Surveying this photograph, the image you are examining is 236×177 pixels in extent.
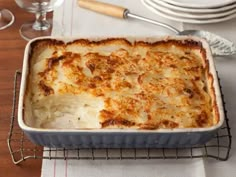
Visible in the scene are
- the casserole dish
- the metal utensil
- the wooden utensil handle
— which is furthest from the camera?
the wooden utensil handle

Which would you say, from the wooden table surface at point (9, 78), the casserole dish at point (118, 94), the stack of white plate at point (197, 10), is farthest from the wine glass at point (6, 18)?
the stack of white plate at point (197, 10)

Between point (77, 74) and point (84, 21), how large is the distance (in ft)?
1.08

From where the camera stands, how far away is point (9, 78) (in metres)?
1.15

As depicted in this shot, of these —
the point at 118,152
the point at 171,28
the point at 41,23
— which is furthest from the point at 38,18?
the point at 118,152

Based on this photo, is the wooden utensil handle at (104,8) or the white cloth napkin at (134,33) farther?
the wooden utensil handle at (104,8)

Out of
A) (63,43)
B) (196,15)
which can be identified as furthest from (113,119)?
(196,15)

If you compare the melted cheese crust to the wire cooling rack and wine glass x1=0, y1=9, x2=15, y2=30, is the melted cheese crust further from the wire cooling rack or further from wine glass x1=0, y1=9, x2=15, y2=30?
wine glass x1=0, y1=9, x2=15, y2=30

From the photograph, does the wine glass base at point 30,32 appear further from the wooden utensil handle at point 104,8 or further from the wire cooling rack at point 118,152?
the wire cooling rack at point 118,152

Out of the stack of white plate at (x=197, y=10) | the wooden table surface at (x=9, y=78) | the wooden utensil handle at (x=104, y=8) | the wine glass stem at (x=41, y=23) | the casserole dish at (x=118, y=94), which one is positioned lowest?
the wooden table surface at (x=9, y=78)

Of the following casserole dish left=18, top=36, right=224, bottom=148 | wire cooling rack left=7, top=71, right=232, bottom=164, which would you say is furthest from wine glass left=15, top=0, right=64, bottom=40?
wire cooling rack left=7, top=71, right=232, bottom=164

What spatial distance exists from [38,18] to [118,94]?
44cm

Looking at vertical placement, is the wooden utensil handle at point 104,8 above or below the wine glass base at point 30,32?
above

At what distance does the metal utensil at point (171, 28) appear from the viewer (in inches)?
47.2

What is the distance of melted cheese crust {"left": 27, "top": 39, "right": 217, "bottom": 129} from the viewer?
3.10ft
